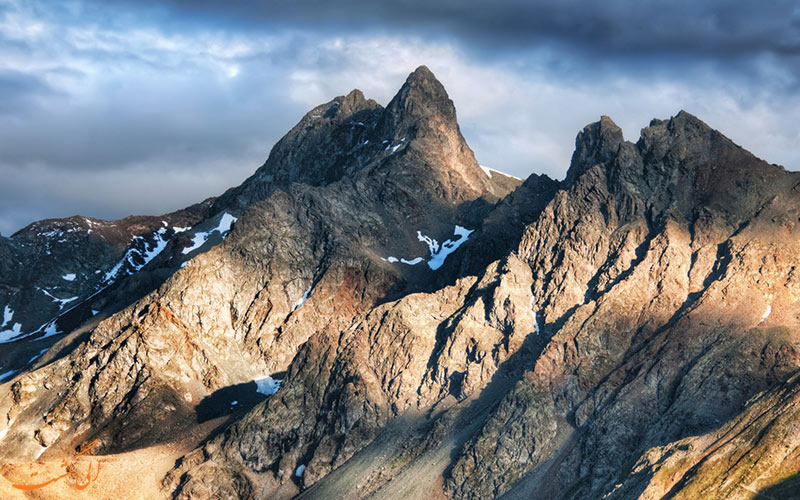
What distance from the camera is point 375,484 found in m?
188

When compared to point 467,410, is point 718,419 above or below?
below

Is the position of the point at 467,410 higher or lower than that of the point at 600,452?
higher

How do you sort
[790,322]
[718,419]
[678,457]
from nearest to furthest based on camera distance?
[678,457]
[718,419]
[790,322]

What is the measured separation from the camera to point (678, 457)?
475 feet

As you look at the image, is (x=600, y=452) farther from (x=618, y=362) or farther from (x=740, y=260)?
(x=740, y=260)

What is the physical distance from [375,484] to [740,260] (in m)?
80.0

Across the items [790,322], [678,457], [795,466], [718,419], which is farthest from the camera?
[790,322]

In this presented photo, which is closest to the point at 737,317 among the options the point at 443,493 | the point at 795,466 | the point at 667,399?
the point at 667,399

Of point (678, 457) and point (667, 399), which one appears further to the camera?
point (667, 399)

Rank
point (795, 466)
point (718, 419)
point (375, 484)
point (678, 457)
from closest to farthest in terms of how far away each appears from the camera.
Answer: point (795, 466) < point (678, 457) < point (718, 419) < point (375, 484)

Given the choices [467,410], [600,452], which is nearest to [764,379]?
[600,452]

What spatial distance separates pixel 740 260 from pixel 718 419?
40089 millimetres

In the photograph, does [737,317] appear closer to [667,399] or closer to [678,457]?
[667,399]

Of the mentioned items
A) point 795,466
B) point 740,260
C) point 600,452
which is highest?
point 740,260
